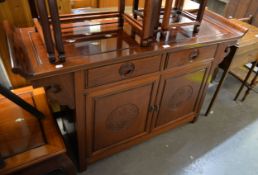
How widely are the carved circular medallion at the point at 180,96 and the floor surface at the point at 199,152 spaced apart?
0.33m

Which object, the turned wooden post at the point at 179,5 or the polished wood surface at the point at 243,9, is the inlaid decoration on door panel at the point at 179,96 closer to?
the turned wooden post at the point at 179,5

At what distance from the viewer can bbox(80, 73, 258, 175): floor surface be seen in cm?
146

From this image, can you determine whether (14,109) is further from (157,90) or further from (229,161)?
(229,161)

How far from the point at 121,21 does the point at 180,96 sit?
0.63m

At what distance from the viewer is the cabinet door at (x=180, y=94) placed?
1.29 meters

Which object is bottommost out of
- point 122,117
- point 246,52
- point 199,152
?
point 199,152

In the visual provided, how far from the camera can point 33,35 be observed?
3.40 ft

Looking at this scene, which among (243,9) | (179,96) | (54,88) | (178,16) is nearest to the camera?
(54,88)

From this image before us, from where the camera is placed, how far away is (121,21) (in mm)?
1225

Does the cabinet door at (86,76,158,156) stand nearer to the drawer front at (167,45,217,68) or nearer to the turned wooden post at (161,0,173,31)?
the drawer front at (167,45,217,68)

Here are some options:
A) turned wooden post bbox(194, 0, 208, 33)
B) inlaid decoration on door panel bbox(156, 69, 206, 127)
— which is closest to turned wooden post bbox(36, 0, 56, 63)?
inlaid decoration on door panel bbox(156, 69, 206, 127)

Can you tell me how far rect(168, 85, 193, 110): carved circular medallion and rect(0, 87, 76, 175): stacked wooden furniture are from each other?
751 mm

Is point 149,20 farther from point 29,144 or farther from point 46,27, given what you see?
point 29,144

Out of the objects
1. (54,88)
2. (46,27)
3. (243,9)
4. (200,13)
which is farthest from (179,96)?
(243,9)
